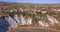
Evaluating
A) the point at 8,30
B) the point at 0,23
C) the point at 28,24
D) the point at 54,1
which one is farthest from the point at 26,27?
the point at 54,1

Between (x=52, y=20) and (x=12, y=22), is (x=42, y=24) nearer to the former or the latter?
(x=52, y=20)

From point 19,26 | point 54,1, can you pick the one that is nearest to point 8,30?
point 19,26

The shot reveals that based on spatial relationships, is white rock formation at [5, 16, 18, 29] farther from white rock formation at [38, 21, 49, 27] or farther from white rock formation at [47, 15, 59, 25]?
white rock formation at [47, 15, 59, 25]

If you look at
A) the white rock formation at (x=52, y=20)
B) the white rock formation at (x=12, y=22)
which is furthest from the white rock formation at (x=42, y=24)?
the white rock formation at (x=12, y=22)

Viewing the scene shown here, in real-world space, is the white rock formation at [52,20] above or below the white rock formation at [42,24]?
above

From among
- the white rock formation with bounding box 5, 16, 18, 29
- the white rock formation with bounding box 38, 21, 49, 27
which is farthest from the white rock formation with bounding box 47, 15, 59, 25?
the white rock formation with bounding box 5, 16, 18, 29

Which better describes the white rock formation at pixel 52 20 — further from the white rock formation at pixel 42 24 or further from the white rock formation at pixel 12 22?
the white rock formation at pixel 12 22

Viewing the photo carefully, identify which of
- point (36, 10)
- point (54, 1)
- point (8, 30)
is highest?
point (54, 1)

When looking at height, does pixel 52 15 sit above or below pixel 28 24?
above

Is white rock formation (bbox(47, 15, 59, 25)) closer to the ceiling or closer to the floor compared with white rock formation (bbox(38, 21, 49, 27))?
closer to the ceiling

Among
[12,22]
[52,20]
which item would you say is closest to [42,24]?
[52,20]

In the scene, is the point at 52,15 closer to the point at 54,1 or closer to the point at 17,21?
the point at 54,1
